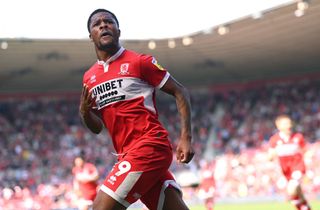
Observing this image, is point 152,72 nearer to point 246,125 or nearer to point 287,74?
point 246,125

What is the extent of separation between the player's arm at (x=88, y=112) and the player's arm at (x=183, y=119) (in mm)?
619

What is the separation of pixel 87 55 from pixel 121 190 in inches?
895

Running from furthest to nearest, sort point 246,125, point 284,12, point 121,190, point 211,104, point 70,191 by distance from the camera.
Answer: point 211,104 → point 246,125 → point 70,191 → point 284,12 → point 121,190

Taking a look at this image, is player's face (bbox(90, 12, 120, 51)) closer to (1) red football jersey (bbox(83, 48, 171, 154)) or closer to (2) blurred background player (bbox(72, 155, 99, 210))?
(1) red football jersey (bbox(83, 48, 171, 154))

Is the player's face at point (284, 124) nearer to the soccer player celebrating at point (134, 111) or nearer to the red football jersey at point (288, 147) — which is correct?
the red football jersey at point (288, 147)

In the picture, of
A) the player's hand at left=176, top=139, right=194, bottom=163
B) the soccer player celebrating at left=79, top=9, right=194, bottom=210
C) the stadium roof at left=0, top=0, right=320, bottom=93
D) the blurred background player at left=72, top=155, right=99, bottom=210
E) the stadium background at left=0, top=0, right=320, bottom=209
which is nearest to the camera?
→ the player's hand at left=176, top=139, right=194, bottom=163

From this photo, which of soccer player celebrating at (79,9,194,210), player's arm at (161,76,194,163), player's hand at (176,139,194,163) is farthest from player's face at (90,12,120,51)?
player's hand at (176,139,194,163)

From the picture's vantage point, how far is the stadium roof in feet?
76.4

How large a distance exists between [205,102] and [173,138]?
3.42m

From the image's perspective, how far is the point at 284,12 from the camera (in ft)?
69.6

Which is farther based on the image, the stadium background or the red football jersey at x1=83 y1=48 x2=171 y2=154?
the stadium background

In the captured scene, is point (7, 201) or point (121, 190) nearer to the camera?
point (121, 190)

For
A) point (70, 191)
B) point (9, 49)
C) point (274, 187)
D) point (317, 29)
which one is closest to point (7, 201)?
point (70, 191)

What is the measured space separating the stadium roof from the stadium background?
51 mm
